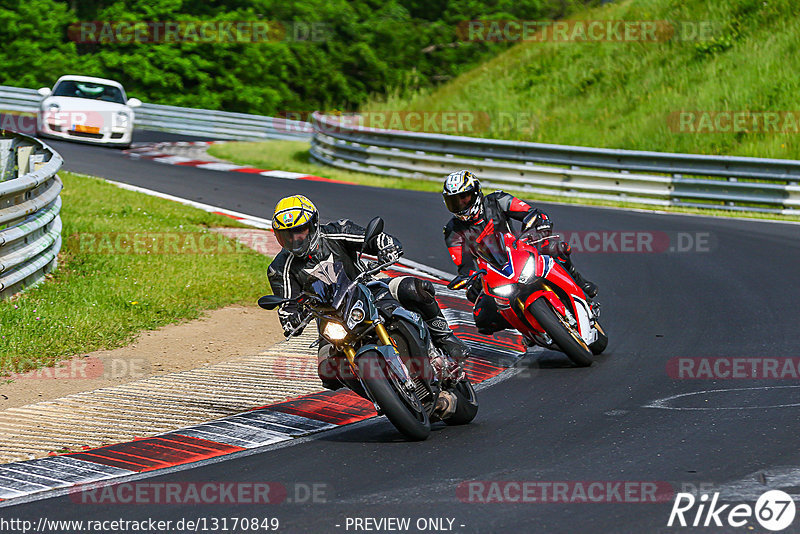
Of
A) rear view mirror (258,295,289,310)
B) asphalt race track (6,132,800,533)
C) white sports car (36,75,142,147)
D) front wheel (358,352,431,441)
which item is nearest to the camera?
asphalt race track (6,132,800,533)

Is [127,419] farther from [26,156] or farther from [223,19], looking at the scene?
[223,19]

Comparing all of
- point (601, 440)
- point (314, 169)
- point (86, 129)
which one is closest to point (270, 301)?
point (601, 440)

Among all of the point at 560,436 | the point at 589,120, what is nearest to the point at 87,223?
the point at 560,436

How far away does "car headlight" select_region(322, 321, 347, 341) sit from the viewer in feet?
21.9

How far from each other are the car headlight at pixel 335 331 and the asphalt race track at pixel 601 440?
0.75 meters

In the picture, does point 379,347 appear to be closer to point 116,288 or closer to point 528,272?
point 528,272

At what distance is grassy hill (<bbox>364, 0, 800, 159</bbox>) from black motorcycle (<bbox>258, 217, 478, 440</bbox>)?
55.0 ft

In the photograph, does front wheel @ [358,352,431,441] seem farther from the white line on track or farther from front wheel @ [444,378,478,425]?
the white line on track

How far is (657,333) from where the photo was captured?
33.4 feet

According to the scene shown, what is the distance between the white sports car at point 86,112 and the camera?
79.0 ft

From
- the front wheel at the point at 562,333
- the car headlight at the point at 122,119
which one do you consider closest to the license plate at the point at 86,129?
the car headlight at the point at 122,119

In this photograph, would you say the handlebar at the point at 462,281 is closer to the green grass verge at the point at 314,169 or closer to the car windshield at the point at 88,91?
the green grass verge at the point at 314,169

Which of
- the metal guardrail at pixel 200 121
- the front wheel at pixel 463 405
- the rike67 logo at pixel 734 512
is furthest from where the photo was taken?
the metal guardrail at pixel 200 121

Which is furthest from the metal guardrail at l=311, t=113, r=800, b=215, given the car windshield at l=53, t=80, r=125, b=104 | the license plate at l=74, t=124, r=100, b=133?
the license plate at l=74, t=124, r=100, b=133
